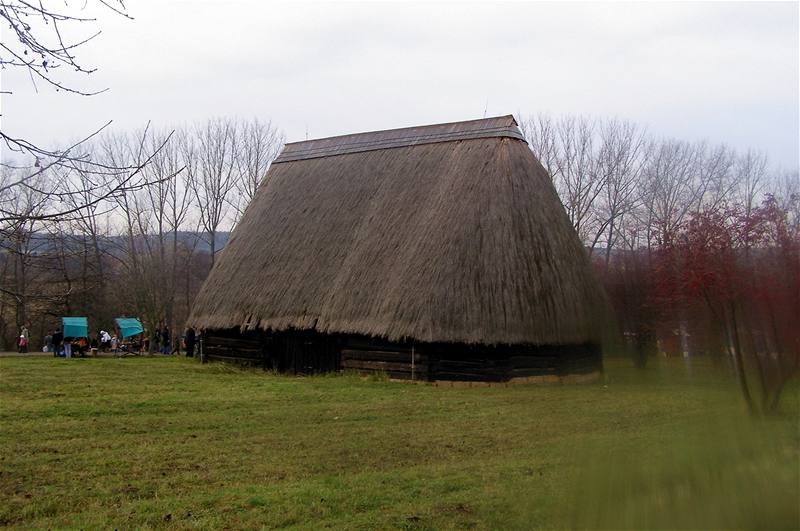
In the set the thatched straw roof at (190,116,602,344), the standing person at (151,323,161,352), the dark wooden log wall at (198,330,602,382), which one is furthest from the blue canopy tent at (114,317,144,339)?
the dark wooden log wall at (198,330,602,382)

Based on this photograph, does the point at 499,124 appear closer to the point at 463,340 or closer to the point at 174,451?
the point at 463,340

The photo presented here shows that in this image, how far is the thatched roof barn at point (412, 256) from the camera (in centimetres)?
1786

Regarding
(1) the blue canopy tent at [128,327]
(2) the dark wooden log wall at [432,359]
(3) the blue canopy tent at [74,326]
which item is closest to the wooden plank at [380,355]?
(2) the dark wooden log wall at [432,359]

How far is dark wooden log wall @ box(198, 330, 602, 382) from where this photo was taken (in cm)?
1803

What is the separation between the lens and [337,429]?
1082 cm

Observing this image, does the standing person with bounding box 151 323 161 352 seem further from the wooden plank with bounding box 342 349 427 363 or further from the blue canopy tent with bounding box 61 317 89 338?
the wooden plank with bounding box 342 349 427 363

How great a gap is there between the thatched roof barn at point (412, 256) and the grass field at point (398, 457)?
2.30 meters

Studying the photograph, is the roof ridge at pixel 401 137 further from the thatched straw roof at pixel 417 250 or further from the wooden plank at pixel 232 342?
the wooden plank at pixel 232 342

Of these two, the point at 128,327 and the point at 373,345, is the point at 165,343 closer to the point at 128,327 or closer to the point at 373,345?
the point at 128,327

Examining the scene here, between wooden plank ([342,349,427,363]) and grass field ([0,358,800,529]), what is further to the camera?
wooden plank ([342,349,427,363])

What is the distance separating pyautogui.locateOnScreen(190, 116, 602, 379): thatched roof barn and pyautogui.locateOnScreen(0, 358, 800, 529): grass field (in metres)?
2.30

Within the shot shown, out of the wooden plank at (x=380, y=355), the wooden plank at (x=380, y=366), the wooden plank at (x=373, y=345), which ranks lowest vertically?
the wooden plank at (x=380, y=366)

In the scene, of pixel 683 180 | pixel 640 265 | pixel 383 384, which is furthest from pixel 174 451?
pixel 683 180

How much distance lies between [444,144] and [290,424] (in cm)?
1321
